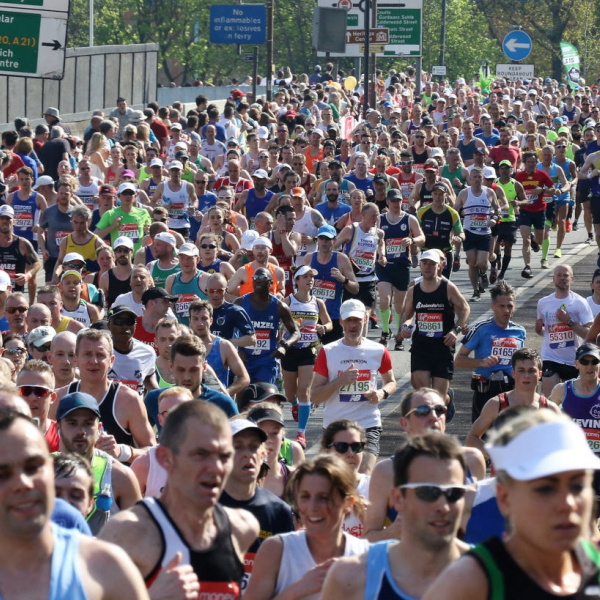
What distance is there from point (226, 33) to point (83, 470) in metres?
54.1

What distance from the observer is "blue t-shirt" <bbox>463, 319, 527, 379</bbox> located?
452 inches

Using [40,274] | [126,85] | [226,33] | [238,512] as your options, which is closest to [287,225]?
[40,274]

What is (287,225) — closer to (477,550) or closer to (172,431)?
(172,431)

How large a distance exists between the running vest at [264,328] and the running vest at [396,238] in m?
4.21

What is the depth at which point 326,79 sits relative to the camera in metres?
42.2

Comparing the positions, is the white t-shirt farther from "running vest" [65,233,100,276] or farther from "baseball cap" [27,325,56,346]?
"running vest" [65,233,100,276]

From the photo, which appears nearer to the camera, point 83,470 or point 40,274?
point 83,470

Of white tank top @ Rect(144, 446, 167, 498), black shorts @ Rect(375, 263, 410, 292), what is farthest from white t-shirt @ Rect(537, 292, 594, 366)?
white tank top @ Rect(144, 446, 167, 498)

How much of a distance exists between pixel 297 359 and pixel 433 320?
130 centimetres

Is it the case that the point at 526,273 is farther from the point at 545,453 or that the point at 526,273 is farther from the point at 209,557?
the point at 545,453

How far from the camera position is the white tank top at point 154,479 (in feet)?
22.2

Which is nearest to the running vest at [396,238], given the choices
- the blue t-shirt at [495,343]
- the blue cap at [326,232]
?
the blue cap at [326,232]

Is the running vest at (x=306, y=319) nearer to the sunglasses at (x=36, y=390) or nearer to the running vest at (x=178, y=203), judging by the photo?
the running vest at (x=178, y=203)

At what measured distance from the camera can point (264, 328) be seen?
12.5m
